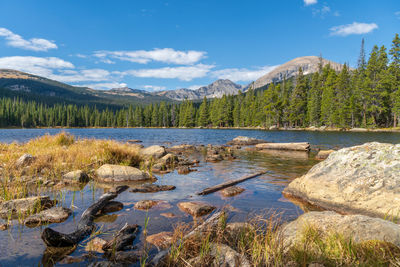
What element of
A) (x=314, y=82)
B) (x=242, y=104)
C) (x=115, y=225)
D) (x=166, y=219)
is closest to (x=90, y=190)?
(x=115, y=225)

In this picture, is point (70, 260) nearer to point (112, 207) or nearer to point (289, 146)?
point (112, 207)

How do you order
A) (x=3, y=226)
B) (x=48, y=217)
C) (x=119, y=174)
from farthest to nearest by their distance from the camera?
(x=119, y=174) → (x=48, y=217) → (x=3, y=226)

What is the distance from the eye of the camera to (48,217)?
5293mm

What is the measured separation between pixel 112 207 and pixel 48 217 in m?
1.53

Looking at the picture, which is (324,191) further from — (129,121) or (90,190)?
(129,121)

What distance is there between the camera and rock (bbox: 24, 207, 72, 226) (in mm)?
5112

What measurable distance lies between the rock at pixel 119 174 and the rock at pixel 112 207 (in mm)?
3069

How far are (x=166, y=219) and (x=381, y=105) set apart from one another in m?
65.8

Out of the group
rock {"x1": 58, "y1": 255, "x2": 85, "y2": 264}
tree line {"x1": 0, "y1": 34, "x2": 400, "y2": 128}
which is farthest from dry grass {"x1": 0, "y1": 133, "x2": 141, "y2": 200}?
tree line {"x1": 0, "y1": 34, "x2": 400, "y2": 128}

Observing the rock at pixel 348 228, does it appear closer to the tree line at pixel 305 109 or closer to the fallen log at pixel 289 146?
the fallen log at pixel 289 146

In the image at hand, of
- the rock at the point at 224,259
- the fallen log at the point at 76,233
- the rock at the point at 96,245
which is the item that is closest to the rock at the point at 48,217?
the fallen log at the point at 76,233

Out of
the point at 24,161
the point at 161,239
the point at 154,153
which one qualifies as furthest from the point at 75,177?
the point at 154,153

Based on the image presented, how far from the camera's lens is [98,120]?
12438 cm

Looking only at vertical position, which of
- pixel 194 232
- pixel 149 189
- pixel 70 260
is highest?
pixel 194 232
